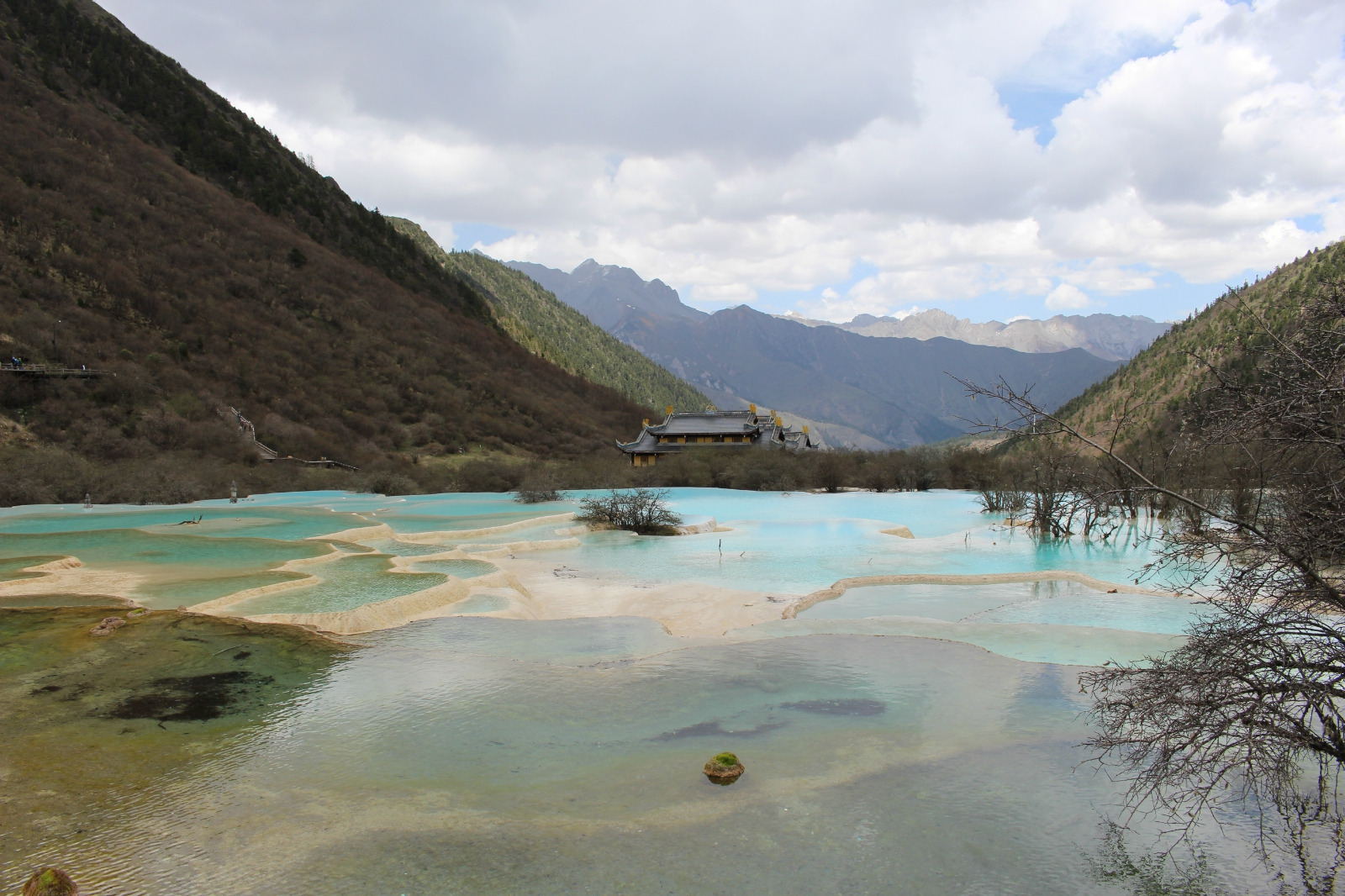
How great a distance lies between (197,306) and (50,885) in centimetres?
4171

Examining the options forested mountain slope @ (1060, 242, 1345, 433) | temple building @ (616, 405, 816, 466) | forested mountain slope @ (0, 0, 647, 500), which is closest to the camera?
forested mountain slope @ (0, 0, 647, 500)

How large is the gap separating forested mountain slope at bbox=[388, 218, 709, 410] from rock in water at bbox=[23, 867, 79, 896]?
93.7 m

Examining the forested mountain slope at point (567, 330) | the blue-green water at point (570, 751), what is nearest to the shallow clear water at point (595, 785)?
the blue-green water at point (570, 751)

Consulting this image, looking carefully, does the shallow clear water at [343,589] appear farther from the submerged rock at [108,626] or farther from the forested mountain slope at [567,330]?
the forested mountain slope at [567,330]

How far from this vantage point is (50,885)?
3.55m

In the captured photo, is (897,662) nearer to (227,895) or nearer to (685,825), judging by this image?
(685,825)

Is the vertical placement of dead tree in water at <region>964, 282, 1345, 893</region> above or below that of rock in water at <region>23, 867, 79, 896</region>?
above

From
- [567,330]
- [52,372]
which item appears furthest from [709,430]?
[567,330]

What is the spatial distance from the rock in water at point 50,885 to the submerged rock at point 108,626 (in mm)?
4951

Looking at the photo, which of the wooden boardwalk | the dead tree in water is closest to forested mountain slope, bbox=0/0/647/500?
the wooden boardwalk

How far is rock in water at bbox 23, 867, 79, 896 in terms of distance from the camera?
3.53 m

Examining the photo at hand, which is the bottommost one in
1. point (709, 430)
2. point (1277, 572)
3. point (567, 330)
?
point (1277, 572)

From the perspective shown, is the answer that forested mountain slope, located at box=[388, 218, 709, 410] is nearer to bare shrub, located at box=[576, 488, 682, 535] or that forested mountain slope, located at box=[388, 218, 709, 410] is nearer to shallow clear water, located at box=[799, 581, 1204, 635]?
bare shrub, located at box=[576, 488, 682, 535]

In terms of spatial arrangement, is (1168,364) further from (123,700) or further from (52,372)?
(52,372)
